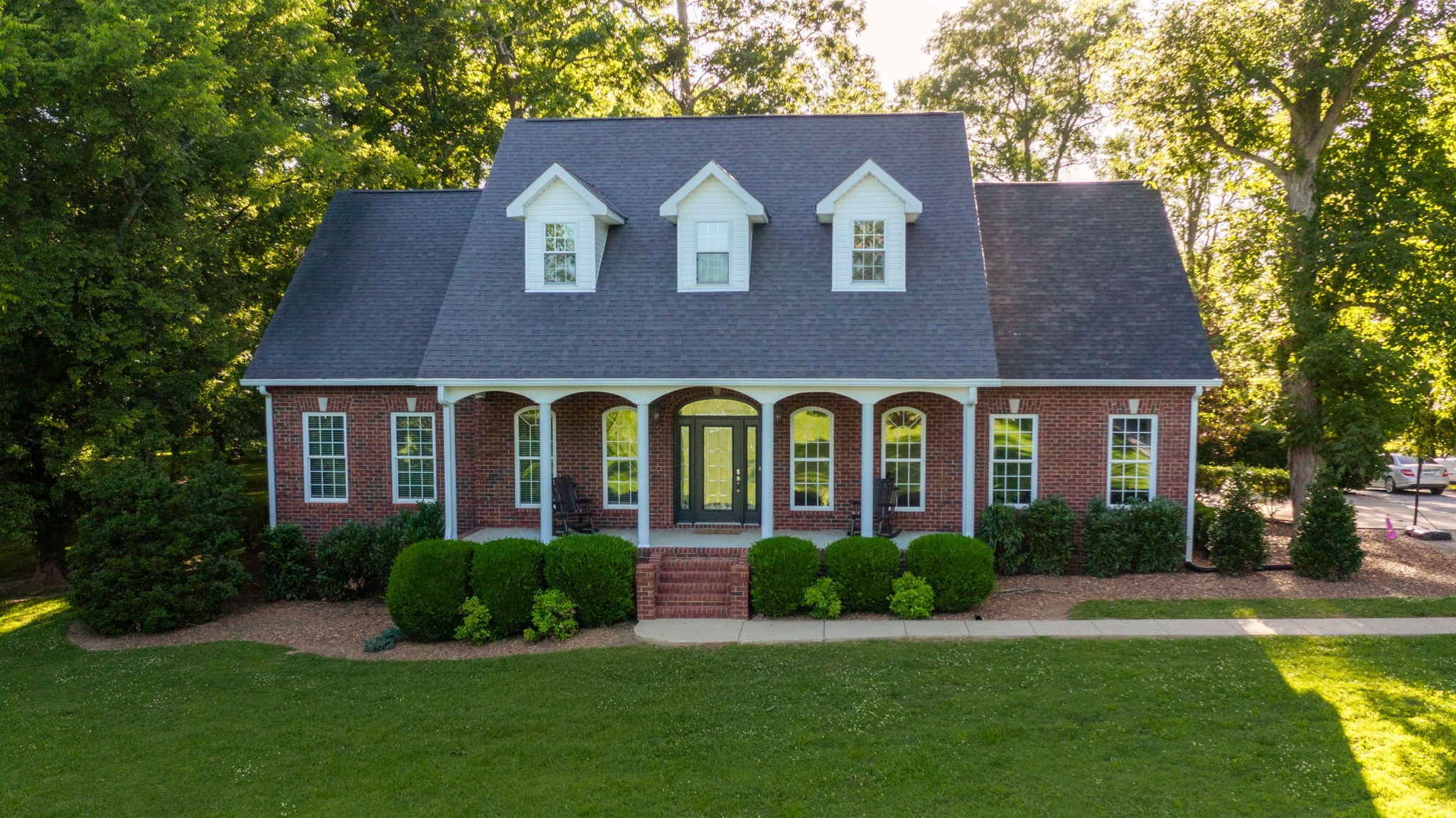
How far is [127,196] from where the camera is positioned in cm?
1688

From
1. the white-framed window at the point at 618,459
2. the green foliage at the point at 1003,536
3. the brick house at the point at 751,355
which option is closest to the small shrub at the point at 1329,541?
the brick house at the point at 751,355

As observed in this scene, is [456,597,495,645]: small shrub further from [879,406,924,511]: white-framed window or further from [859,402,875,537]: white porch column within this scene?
[879,406,924,511]: white-framed window

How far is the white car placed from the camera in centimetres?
2753

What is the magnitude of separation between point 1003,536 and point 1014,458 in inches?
67.2

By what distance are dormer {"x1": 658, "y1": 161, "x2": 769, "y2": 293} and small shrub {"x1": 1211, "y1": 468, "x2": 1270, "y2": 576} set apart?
31.2ft

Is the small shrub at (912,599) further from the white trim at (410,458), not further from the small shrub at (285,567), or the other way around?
the small shrub at (285,567)

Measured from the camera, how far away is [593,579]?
12844 mm

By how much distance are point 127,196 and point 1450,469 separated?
39.9m

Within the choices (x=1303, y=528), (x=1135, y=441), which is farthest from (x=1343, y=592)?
(x=1135, y=441)

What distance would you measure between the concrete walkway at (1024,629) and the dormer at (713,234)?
20.9 feet

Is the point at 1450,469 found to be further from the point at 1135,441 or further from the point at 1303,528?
the point at 1135,441

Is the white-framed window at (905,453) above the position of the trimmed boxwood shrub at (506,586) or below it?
above

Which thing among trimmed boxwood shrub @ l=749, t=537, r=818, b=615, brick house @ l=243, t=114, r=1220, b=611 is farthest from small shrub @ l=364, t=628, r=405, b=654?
trimmed boxwood shrub @ l=749, t=537, r=818, b=615

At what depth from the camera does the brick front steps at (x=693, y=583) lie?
1320cm
